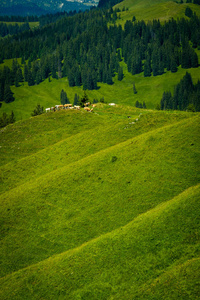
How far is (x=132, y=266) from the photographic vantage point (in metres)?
26.2

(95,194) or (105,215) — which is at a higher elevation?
(95,194)

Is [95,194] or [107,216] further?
[95,194]

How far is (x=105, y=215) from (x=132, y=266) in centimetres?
997

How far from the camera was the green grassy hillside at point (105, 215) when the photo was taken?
84.6ft

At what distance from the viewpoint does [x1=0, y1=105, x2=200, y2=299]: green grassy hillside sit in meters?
25.8

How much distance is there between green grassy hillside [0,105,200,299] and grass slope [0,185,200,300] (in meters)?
0.10

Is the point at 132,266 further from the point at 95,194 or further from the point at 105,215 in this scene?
the point at 95,194

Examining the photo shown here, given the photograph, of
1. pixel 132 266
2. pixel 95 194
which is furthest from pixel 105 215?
pixel 132 266

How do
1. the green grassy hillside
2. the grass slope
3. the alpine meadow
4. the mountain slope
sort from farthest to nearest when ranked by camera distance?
1. the mountain slope
2. the green grassy hillside
3. the alpine meadow
4. the grass slope

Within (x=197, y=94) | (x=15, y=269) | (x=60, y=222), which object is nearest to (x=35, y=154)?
(x=60, y=222)

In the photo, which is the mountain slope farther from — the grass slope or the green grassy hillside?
the grass slope

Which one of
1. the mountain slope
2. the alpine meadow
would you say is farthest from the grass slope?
the mountain slope

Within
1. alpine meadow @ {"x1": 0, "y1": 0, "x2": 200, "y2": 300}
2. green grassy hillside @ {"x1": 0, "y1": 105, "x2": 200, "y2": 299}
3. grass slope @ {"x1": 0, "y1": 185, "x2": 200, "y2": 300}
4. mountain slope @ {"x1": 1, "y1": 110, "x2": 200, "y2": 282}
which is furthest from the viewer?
mountain slope @ {"x1": 1, "y1": 110, "x2": 200, "y2": 282}

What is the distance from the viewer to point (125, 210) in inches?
1384
